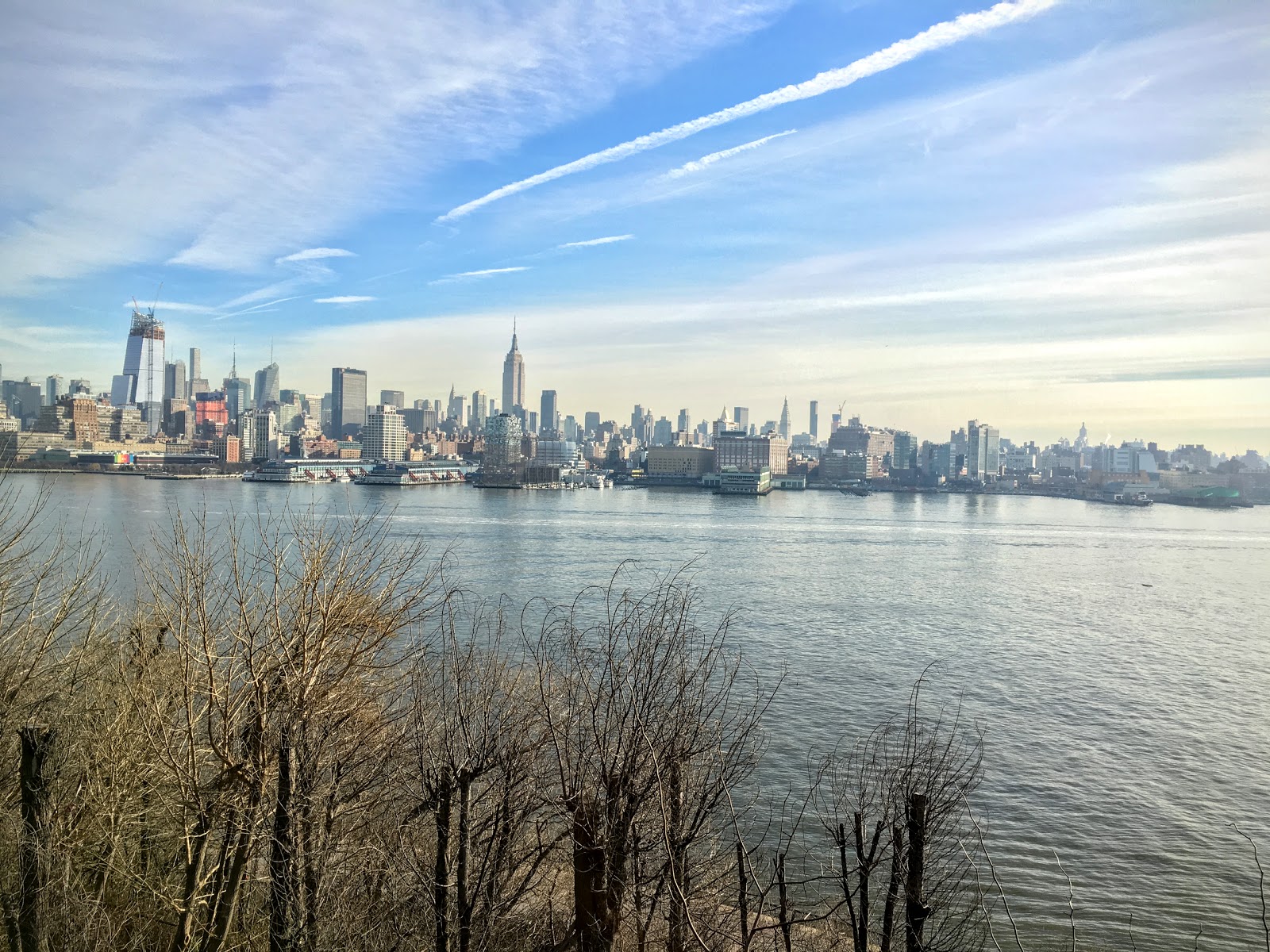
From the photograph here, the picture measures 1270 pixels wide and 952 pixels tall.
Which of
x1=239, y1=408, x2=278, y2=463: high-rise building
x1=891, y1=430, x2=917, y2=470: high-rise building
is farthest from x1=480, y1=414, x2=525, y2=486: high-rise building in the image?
x1=891, y1=430, x2=917, y2=470: high-rise building

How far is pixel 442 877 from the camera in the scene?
16.0ft

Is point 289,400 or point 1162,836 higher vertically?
point 289,400

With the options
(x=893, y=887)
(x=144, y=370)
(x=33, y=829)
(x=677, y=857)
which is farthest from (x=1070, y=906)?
(x=144, y=370)

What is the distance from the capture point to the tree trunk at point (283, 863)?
4.45 metres

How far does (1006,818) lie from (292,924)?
793 centimetres

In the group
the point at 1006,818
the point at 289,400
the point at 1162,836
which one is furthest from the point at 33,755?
the point at 289,400

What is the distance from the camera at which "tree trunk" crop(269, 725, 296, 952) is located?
445 centimetres

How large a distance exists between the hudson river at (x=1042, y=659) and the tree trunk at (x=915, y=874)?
369cm

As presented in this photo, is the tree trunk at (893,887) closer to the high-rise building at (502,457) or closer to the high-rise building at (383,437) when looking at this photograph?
the high-rise building at (502,457)

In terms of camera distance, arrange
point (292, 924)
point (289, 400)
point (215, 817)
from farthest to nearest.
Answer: point (289, 400) < point (292, 924) < point (215, 817)

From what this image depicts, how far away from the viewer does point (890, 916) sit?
14.5 ft

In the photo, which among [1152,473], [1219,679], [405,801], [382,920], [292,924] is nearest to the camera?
[292,924]

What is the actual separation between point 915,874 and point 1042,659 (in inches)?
594

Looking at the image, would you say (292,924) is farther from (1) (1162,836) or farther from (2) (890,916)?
(1) (1162,836)
